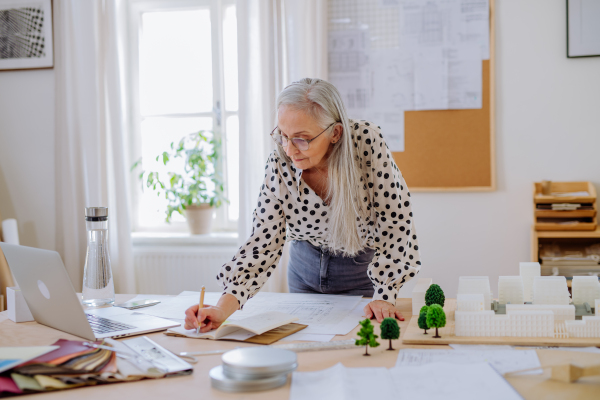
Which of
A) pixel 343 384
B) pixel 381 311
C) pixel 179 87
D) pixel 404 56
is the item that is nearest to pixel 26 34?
pixel 179 87

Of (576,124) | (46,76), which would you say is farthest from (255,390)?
(46,76)

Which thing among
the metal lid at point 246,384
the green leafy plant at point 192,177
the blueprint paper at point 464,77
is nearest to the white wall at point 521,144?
the blueprint paper at point 464,77

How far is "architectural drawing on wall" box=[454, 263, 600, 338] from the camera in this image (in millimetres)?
1184

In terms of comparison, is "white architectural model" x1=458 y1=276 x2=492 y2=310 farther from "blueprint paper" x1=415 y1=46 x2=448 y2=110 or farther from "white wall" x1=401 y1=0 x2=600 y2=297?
"blueprint paper" x1=415 y1=46 x2=448 y2=110

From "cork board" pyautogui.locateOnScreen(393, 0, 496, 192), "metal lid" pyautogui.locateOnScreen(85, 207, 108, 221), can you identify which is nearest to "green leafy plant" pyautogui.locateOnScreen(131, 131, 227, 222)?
"cork board" pyautogui.locateOnScreen(393, 0, 496, 192)

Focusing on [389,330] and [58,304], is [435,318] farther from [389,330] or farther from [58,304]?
[58,304]

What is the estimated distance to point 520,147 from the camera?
9.52ft

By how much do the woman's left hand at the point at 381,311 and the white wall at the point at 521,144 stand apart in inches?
59.1

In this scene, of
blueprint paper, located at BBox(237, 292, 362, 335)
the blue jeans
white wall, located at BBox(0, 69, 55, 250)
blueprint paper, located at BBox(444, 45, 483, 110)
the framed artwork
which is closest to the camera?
blueprint paper, located at BBox(237, 292, 362, 335)

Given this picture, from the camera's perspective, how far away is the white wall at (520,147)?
9.29ft

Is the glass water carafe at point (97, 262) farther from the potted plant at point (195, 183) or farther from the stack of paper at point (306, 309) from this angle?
the potted plant at point (195, 183)

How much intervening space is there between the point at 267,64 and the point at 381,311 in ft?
6.25

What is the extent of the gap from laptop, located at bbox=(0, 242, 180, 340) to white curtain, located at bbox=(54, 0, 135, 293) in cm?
179

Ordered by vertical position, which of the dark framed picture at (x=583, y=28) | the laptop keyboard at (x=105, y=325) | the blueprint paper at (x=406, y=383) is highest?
the dark framed picture at (x=583, y=28)
